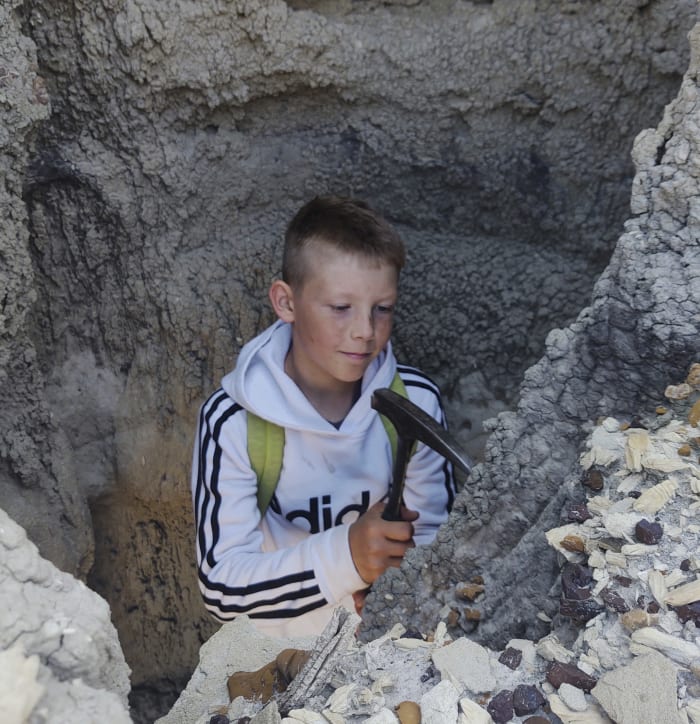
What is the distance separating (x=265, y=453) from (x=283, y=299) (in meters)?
0.31

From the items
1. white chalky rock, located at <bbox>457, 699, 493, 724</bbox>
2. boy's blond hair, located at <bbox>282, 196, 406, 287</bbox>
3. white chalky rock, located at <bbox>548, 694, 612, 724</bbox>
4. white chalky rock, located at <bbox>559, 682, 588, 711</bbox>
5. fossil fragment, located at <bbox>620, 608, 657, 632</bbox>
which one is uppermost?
boy's blond hair, located at <bbox>282, 196, 406, 287</bbox>

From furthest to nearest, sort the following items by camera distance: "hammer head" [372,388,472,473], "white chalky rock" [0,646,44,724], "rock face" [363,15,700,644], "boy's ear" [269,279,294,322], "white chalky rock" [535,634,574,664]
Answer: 1. "boy's ear" [269,279,294,322]
2. "hammer head" [372,388,472,473]
3. "rock face" [363,15,700,644]
4. "white chalky rock" [535,634,574,664]
5. "white chalky rock" [0,646,44,724]

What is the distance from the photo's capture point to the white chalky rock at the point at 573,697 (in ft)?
2.62

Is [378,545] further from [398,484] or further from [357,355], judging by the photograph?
[357,355]

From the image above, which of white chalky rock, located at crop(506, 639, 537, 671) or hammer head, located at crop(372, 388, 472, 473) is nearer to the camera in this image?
white chalky rock, located at crop(506, 639, 537, 671)

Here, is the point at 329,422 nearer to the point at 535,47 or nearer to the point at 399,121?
the point at 399,121

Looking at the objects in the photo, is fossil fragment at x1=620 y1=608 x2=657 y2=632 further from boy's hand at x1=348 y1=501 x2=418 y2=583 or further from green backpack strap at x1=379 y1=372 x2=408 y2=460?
green backpack strap at x1=379 y1=372 x2=408 y2=460

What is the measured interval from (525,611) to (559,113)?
3.90 feet

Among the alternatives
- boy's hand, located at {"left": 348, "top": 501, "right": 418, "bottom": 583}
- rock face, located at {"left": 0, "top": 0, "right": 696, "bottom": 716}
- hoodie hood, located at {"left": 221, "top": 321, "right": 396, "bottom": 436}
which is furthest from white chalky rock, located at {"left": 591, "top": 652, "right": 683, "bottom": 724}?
rock face, located at {"left": 0, "top": 0, "right": 696, "bottom": 716}

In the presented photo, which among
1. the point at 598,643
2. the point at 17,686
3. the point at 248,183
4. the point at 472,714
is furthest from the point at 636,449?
the point at 248,183

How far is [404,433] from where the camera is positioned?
155 centimetres

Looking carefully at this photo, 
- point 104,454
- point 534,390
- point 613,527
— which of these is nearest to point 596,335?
point 534,390

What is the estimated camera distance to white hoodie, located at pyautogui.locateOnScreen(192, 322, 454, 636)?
1.55 meters

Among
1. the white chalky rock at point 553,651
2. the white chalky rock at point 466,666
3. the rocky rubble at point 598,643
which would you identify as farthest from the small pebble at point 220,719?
the white chalky rock at point 553,651
